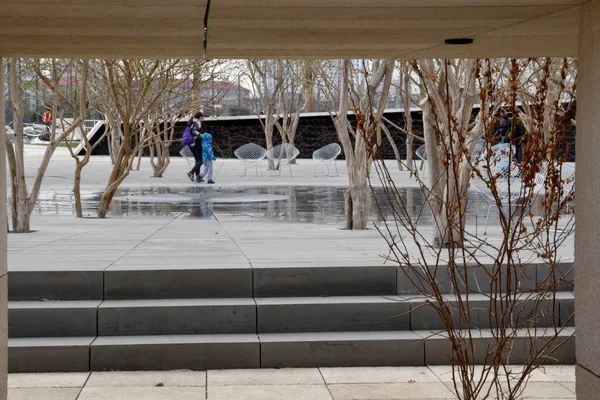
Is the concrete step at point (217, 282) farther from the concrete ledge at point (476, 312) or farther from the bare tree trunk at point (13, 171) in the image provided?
the bare tree trunk at point (13, 171)

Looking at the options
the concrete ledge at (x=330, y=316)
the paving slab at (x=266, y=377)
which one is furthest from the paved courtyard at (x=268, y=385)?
the concrete ledge at (x=330, y=316)

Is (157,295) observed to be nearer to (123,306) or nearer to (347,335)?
(123,306)

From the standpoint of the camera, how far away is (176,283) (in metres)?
6.99

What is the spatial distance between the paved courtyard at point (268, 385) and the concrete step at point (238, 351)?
3.5 inches

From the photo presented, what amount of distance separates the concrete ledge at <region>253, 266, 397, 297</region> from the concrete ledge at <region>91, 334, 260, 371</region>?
75cm

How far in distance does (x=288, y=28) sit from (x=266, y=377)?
120 inches

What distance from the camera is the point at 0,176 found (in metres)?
4.16

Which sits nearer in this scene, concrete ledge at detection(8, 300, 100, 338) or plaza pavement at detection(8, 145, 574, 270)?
concrete ledge at detection(8, 300, 100, 338)

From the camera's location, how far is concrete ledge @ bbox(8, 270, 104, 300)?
684 cm

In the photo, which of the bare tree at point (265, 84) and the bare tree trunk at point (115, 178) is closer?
the bare tree trunk at point (115, 178)

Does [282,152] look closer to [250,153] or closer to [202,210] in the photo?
[250,153]

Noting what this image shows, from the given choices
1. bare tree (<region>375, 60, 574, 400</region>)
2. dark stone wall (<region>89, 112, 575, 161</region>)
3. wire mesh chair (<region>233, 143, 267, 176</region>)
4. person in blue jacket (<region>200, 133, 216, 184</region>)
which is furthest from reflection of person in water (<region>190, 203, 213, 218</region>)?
dark stone wall (<region>89, 112, 575, 161</region>)

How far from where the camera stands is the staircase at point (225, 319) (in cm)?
631

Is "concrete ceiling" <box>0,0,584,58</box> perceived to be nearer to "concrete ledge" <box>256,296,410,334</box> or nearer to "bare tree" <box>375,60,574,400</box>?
"bare tree" <box>375,60,574,400</box>
